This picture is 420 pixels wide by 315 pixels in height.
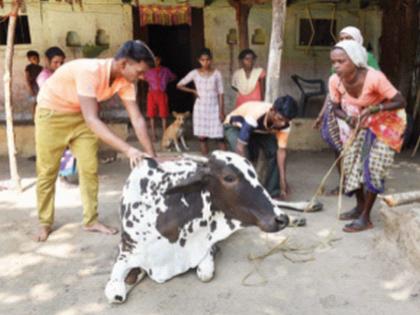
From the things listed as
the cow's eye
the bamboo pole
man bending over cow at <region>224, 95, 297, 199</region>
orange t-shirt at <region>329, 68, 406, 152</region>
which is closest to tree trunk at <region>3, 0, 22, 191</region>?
man bending over cow at <region>224, 95, 297, 199</region>

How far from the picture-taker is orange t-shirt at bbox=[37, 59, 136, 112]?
324 cm

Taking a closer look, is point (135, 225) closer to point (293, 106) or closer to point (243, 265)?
point (243, 265)

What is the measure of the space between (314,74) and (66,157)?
547 centimetres

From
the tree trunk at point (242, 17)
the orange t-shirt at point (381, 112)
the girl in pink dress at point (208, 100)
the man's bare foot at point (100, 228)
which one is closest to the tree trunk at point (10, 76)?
the man's bare foot at point (100, 228)

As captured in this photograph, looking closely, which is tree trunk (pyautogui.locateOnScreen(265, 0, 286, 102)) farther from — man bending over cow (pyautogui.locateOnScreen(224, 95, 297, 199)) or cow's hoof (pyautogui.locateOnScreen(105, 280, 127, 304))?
cow's hoof (pyautogui.locateOnScreen(105, 280, 127, 304))

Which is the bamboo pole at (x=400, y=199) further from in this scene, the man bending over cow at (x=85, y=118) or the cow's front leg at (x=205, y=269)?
the man bending over cow at (x=85, y=118)

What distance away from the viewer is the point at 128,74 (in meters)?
3.29

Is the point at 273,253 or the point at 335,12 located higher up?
the point at 335,12

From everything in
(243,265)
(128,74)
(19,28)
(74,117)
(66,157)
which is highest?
(19,28)

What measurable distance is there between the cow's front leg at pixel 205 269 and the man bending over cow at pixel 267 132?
51.5 inches

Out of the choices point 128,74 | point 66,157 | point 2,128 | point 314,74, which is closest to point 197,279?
point 128,74

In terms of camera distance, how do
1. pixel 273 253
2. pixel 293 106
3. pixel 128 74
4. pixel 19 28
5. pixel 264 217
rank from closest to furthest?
1. pixel 264 217
2. pixel 128 74
3. pixel 273 253
4. pixel 293 106
5. pixel 19 28

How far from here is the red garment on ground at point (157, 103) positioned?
7680 millimetres

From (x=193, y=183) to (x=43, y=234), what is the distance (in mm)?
1849
